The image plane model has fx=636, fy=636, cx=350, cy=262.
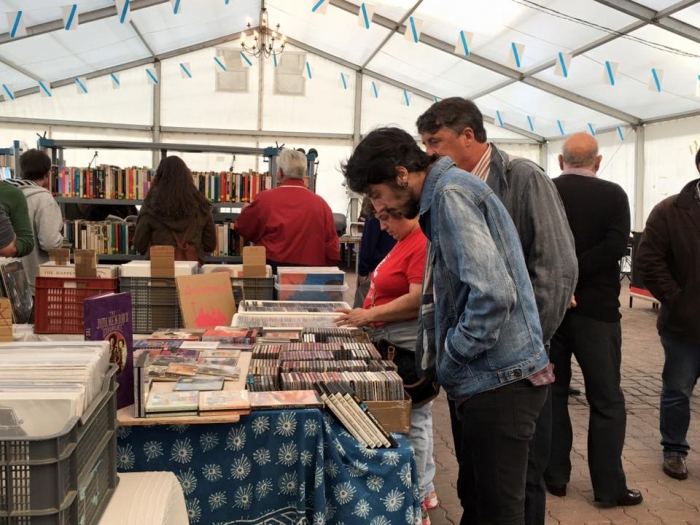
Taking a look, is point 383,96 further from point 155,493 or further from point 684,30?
point 155,493

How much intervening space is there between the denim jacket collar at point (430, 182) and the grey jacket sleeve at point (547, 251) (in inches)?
21.3

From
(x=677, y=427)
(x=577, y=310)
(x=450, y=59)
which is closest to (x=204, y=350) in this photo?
(x=577, y=310)

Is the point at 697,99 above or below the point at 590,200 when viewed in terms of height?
above

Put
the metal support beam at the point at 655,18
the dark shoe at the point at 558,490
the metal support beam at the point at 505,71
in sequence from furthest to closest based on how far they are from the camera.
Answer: the metal support beam at the point at 505,71 → the metal support beam at the point at 655,18 → the dark shoe at the point at 558,490

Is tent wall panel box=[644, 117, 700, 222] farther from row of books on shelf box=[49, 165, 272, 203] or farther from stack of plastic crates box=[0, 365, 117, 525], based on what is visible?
stack of plastic crates box=[0, 365, 117, 525]

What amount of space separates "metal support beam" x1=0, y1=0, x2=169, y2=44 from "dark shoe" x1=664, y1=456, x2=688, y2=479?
10389 millimetres

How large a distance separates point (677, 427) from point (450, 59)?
388 inches

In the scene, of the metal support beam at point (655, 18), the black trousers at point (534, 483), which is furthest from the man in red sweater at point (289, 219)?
the metal support beam at point (655, 18)

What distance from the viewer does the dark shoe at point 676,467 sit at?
3.45 meters

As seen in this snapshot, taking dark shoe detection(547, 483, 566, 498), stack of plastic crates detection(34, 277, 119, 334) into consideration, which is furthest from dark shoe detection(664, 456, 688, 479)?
stack of plastic crates detection(34, 277, 119, 334)

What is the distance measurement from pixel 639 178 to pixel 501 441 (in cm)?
1202

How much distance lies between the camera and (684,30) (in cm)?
790

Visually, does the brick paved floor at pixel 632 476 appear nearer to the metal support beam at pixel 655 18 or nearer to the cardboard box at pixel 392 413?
the cardboard box at pixel 392 413

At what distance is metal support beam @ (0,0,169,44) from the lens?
10156 mm
